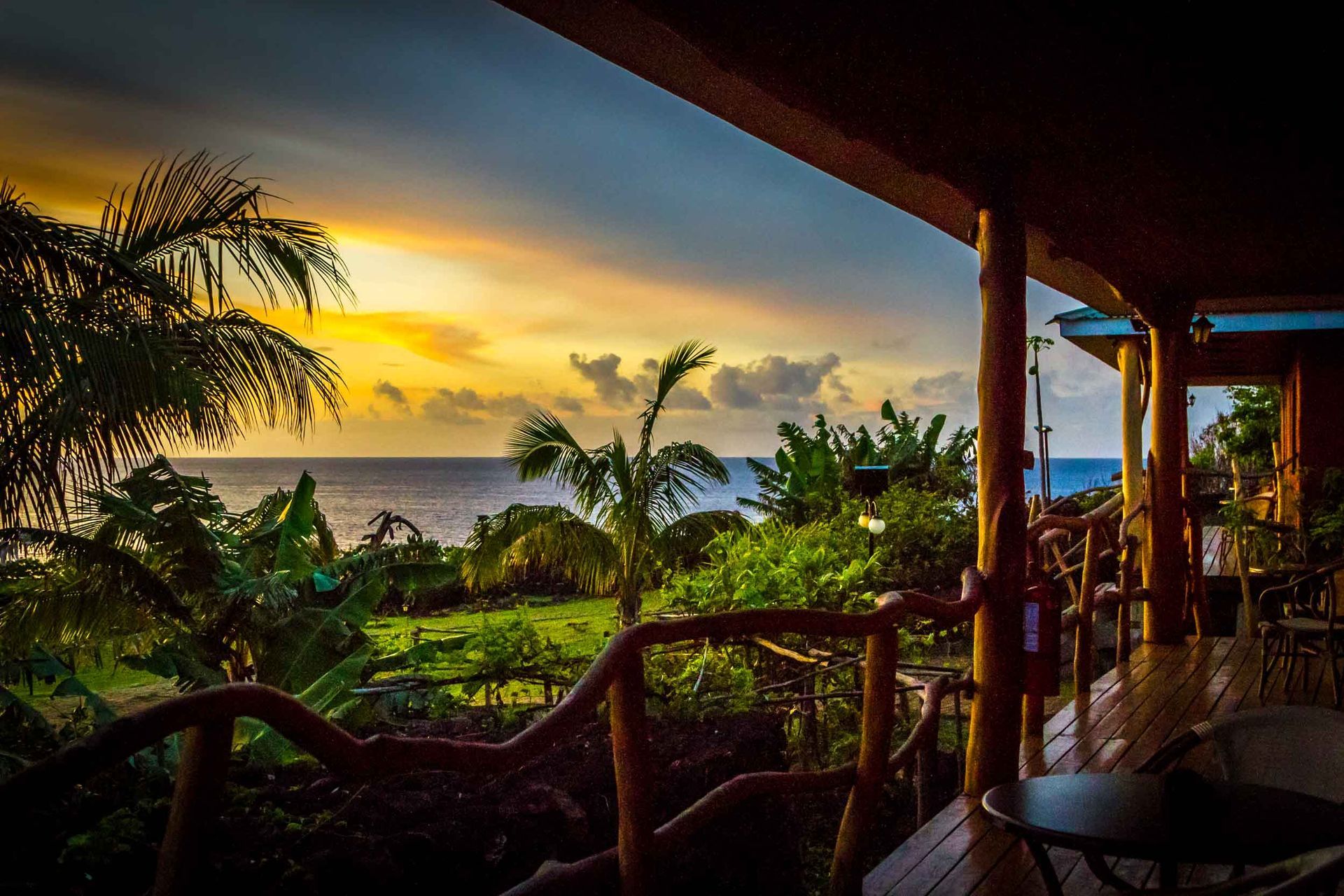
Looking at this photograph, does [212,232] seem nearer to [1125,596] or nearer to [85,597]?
[85,597]

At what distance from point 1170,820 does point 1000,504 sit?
1.94 meters

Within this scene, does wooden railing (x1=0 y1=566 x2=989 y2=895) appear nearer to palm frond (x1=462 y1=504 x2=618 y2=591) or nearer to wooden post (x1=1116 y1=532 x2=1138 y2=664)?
wooden post (x1=1116 y1=532 x2=1138 y2=664)

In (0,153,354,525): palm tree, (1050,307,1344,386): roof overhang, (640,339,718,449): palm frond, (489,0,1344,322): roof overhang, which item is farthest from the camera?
(640,339,718,449): palm frond

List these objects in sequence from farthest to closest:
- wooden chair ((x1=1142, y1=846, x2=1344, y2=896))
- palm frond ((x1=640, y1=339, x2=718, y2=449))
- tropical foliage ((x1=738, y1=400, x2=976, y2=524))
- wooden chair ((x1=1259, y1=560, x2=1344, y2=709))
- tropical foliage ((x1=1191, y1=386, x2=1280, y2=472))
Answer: tropical foliage ((x1=738, y1=400, x2=976, y2=524)) < tropical foliage ((x1=1191, y1=386, x2=1280, y2=472)) < palm frond ((x1=640, y1=339, x2=718, y2=449)) < wooden chair ((x1=1259, y1=560, x2=1344, y2=709)) < wooden chair ((x1=1142, y1=846, x2=1344, y2=896))

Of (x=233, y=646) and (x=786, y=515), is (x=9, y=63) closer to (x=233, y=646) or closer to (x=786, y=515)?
(x=233, y=646)

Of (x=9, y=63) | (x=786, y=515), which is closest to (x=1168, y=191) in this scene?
(x=786, y=515)

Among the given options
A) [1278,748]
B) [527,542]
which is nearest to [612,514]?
[527,542]

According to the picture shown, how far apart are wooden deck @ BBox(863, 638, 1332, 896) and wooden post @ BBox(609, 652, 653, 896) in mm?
1229

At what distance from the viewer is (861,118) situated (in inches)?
132

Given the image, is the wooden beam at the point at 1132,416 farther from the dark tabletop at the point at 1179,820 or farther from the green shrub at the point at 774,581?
the dark tabletop at the point at 1179,820

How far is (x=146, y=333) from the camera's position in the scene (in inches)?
239

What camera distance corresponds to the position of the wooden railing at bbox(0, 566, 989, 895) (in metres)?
1.31

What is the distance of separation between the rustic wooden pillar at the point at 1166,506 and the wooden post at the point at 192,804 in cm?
754

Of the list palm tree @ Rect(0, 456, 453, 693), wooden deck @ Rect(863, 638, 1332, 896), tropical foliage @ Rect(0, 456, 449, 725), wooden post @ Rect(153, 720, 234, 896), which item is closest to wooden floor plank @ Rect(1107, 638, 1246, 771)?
wooden deck @ Rect(863, 638, 1332, 896)
